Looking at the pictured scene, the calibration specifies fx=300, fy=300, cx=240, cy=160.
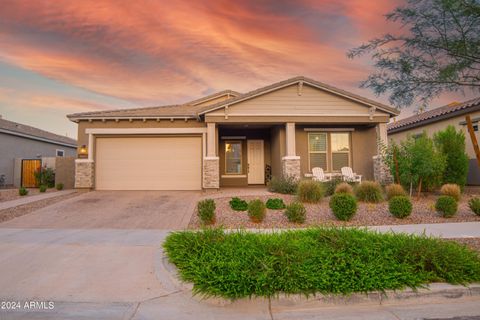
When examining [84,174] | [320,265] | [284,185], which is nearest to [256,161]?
[284,185]

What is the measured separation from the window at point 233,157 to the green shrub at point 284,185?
4154 mm

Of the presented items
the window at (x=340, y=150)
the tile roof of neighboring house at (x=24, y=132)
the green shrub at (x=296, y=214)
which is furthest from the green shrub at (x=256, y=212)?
the tile roof of neighboring house at (x=24, y=132)

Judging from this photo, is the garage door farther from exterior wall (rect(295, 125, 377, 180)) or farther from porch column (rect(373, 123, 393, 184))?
porch column (rect(373, 123, 393, 184))

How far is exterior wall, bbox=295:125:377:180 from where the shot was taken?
15078 mm

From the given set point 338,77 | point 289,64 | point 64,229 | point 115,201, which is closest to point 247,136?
point 289,64

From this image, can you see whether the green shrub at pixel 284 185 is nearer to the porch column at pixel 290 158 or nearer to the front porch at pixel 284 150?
the porch column at pixel 290 158

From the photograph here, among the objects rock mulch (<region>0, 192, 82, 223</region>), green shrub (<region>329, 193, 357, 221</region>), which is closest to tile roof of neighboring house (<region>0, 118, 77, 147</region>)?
rock mulch (<region>0, 192, 82, 223</region>)

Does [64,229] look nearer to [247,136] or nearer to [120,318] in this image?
[120,318]

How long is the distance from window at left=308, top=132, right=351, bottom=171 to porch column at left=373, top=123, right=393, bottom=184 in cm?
135

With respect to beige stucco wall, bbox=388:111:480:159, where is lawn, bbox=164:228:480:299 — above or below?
below

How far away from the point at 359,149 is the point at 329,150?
1531 mm

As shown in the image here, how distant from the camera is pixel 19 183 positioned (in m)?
18.8

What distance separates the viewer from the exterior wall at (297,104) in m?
14.0

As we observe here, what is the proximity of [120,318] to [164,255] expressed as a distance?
1.91 metres
